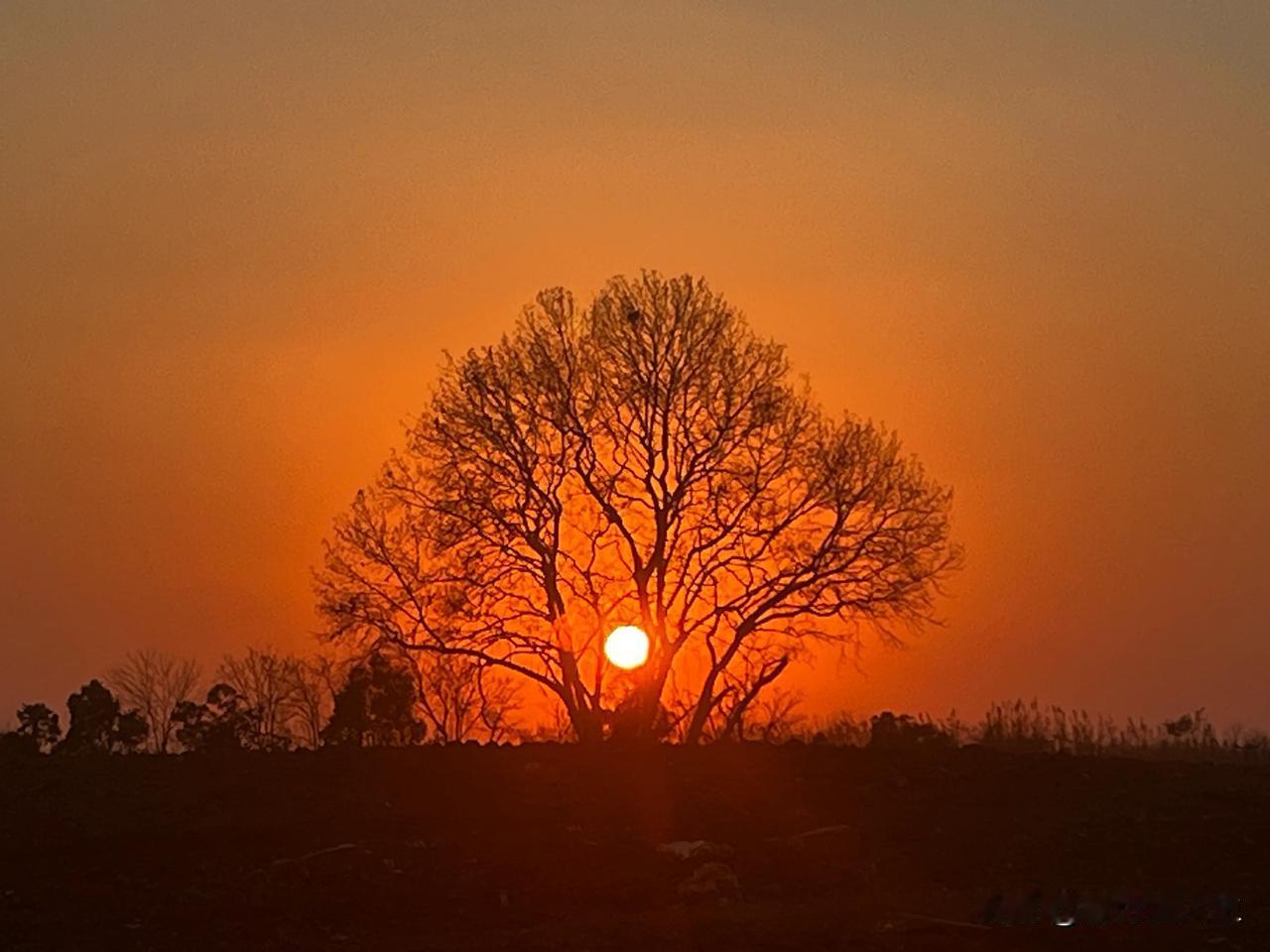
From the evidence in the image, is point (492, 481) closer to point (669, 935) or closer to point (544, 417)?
point (544, 417)

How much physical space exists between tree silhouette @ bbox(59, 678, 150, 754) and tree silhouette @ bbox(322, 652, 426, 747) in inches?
122

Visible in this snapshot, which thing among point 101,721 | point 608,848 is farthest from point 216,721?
point 608,848

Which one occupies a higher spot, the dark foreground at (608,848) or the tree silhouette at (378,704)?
the tree silhouette at (378,704)

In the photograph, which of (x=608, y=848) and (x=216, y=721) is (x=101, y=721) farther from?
(x=608, y=848)

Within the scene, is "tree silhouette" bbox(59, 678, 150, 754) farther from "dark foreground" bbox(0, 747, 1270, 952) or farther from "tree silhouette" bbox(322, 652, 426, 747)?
"dark foreground" bbox(0, 747, 1270, 952)

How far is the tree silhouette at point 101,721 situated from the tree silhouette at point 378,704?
309cm

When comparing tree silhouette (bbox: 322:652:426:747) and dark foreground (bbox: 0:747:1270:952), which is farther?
tree silhouette (bbox: 322:652:426:747)

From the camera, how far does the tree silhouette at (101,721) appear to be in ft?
92.3

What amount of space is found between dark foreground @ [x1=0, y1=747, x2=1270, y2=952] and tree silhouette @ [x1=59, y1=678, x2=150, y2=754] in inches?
348

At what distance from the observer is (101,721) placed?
93.7 ft

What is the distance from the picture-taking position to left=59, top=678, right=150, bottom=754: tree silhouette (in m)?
28.1

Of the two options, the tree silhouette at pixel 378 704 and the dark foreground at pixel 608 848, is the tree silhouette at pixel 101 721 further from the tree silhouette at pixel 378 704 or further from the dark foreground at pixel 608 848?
the dark foreground at pixel 608 848

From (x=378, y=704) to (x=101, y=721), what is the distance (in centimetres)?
501

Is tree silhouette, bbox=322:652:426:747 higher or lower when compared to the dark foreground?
higher
